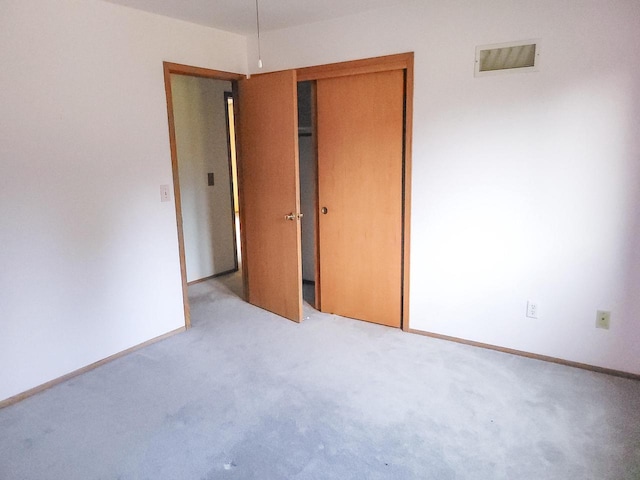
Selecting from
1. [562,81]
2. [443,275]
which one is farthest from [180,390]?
[562,81]

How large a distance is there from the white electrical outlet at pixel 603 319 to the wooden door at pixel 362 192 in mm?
1313

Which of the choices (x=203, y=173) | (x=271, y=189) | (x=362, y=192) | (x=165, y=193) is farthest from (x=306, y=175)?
(x=165, y=193)

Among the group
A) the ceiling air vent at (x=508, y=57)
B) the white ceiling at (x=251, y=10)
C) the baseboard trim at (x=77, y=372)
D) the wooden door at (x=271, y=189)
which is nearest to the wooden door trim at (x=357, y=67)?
the wooden door at (x=271, y=189)

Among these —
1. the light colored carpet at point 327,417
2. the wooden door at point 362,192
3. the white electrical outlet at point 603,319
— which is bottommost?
the light colored carpet at point 327,417

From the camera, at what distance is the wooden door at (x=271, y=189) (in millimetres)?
3434

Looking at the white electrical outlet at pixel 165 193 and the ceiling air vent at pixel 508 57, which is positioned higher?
the ceiling air vent at pixel 508 57

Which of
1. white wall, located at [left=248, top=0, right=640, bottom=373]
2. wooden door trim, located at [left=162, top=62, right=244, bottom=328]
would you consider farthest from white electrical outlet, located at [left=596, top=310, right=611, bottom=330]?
wooden door trim, located at [left=162, top=62, right=244, bottom=328]

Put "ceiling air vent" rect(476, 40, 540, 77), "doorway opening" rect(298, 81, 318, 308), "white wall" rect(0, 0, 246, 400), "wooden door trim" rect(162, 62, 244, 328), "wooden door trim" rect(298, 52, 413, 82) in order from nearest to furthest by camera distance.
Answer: "white wall" rect(0, 0, 246, 400) < "ceiling air vent" rect(476, 40, 540, 77) < "wooden door trim" rect(298, 52, 413, 82) < "wooden door trim" rect(162, 62, 244, 328) < "doorway opening" rect(298, 81, 318, 308)

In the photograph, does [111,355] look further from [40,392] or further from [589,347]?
[589,347]

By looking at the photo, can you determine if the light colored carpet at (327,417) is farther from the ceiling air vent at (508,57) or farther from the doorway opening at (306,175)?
the ceiling air vent at (508,57)

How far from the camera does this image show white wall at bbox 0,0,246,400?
2.48 meters

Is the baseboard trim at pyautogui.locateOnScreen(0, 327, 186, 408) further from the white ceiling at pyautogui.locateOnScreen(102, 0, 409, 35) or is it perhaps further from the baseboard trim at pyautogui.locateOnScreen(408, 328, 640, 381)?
the white ceiling at pyautogui.locateOnScreen(102, 0, 409, 35)

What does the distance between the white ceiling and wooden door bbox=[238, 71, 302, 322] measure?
411 millimetres

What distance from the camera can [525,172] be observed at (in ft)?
9.02
